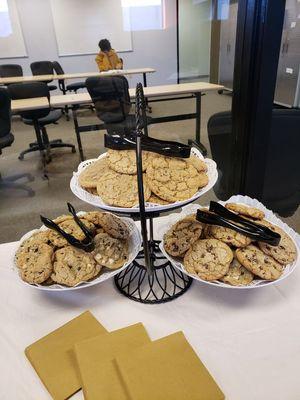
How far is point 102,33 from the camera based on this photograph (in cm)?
523

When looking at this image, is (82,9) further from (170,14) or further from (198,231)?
(198,231)

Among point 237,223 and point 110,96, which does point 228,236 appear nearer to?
point 237,223

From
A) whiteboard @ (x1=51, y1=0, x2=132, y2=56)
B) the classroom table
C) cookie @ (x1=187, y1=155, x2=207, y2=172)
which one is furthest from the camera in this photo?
whiteboard @ (x1=51, y1=0, x2=132, y2=56)

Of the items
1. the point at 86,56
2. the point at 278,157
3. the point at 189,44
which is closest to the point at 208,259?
the point at 278,157

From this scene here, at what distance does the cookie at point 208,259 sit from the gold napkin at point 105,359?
163 millimetres

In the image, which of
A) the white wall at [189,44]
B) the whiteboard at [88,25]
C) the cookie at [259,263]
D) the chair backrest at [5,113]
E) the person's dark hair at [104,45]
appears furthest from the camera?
the whiteboard at [88,25]

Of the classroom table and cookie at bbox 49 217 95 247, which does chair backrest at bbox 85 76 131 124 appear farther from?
cookie at bbox 49 217 95 247

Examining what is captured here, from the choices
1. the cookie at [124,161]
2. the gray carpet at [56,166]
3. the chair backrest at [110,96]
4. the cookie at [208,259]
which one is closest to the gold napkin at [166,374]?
the cookie at [208,259]

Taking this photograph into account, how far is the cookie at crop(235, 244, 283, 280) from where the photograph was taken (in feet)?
1.98

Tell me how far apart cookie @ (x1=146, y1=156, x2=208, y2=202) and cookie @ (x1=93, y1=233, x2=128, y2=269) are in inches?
6.6

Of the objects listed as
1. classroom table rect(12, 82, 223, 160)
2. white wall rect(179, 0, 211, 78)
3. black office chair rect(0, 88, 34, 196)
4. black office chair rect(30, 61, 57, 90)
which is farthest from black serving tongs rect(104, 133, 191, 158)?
black office chair rect(30, 61, 57, 90)

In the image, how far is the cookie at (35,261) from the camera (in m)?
0.63

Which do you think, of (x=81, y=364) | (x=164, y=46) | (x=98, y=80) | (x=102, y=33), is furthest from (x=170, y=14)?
(x=81, y=364)

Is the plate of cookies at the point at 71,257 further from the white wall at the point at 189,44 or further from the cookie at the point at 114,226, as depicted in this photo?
the white wall at the point at 189,44
